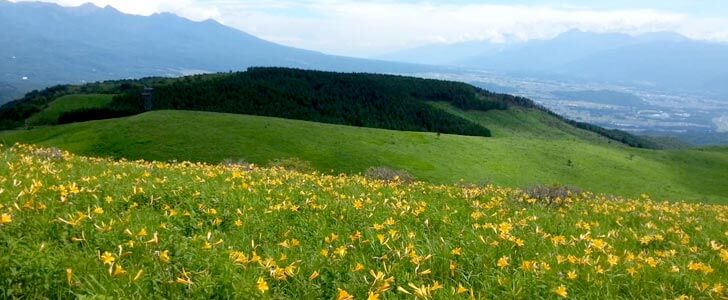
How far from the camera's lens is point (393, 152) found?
66.8 m

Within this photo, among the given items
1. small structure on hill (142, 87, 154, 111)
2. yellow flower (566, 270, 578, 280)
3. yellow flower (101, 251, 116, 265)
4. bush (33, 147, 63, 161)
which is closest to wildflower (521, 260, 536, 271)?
yellow flower (566, 270, 578, 280)

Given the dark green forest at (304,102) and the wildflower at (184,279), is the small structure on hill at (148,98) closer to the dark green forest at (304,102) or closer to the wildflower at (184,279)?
the dark green forest at (304,102)

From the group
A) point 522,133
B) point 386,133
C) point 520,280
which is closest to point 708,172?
point 386,133

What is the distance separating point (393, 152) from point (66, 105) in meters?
118

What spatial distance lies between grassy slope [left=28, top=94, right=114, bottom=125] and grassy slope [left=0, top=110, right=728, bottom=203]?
60031mm

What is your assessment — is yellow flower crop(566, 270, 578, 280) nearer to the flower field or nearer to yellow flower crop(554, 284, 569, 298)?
the flower field

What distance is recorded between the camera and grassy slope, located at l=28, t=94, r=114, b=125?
136 metres

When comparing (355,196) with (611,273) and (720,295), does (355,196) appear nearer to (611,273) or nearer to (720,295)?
(611,273)

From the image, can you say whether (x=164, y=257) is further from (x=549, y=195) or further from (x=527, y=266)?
(x=549, y=195)

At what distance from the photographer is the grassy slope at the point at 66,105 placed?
13593 cm

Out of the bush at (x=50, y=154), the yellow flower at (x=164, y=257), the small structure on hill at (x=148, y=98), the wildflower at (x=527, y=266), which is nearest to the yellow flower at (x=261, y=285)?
the yellow flower at (x=164, y=257)

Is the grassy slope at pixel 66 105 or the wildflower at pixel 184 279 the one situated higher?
the wildflower at pixel 184 279

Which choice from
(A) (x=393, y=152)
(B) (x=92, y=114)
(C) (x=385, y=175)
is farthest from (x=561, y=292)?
(B) (x=92, y=114)

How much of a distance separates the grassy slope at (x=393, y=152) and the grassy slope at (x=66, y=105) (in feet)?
197
